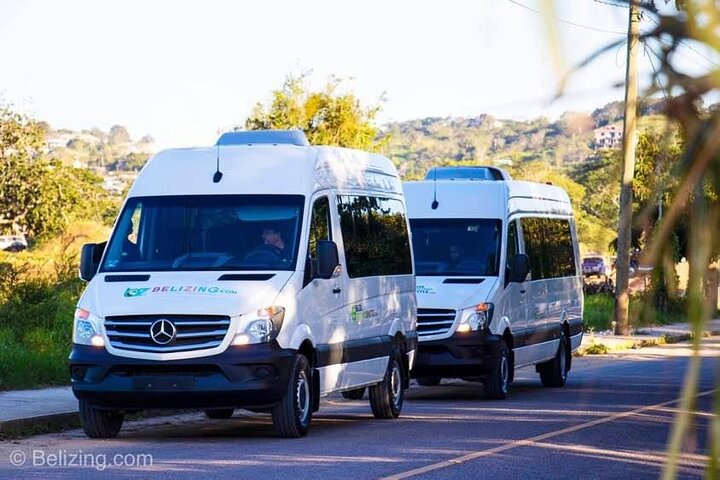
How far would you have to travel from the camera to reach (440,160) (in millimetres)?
94375

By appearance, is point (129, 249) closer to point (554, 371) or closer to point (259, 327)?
point (259, 327)

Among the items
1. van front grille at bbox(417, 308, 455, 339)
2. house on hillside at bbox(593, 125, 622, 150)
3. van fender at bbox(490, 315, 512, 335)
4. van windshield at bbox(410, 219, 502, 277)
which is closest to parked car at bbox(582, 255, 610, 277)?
van windshield at bbox(410, 219, 502, 277)

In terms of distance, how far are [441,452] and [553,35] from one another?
10.0 metres

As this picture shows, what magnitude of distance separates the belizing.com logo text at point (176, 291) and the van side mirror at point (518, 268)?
642 centimetres

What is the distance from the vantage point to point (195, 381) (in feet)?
38.7

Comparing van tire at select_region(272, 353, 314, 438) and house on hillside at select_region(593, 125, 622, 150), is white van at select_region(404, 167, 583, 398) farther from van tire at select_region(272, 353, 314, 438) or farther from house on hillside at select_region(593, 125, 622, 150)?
house on hillside at select_region(593, 125, 622, 150)

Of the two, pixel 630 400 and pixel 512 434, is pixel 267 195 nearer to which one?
pixel 512 434

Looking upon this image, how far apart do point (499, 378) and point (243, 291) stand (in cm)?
588

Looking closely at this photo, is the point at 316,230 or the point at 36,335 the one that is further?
the point at 36,335

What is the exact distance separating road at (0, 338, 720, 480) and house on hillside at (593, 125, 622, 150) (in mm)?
5649

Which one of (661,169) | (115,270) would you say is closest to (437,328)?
(115,270)

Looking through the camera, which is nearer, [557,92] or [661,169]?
[557,92]

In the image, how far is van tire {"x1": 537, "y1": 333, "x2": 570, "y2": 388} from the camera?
1991cm

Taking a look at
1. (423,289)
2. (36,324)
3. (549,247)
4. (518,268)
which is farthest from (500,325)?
(36,324)
